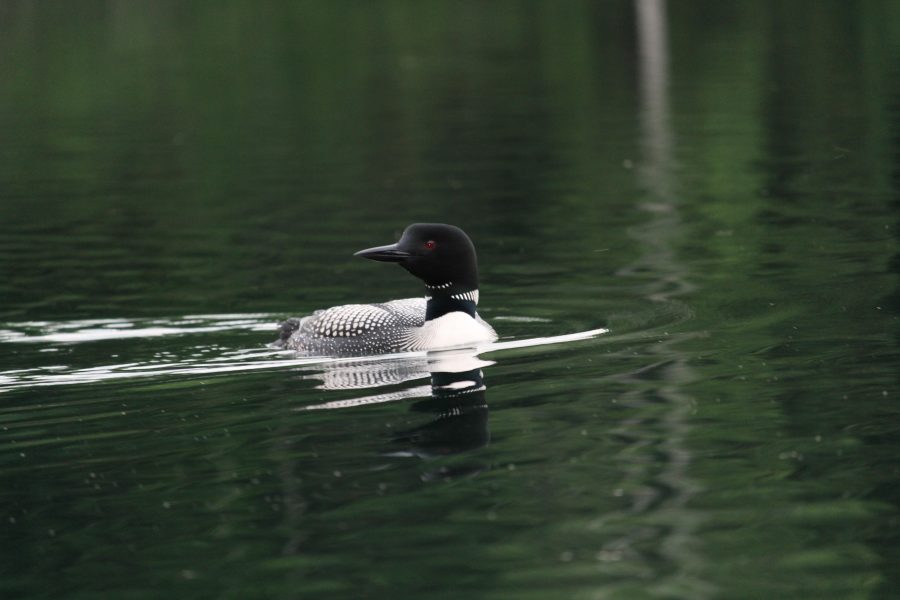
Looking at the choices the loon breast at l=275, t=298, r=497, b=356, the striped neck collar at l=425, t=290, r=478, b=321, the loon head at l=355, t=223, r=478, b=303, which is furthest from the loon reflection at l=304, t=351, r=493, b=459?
the loon head at l=355, t=223, r=478, b=303

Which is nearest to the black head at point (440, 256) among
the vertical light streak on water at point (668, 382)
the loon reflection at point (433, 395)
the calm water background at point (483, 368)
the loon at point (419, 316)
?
the loon at point (419, 316)

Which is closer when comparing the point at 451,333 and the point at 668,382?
the point at 668,382

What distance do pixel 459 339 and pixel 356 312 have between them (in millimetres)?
675

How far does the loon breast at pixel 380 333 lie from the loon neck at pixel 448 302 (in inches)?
2.4

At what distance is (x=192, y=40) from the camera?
59438mm

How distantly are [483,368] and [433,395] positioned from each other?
2.56 feet

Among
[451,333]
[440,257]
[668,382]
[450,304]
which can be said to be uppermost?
[440,257]

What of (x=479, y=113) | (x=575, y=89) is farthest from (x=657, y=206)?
(x=575, y=89)

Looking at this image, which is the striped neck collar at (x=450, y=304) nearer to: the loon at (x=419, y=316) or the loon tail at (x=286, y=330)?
the loon at (x=419, y=316)

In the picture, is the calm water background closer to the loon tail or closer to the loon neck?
the loon tail

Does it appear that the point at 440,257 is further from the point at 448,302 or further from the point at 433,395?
the point at 433,395

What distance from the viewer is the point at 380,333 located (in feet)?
35.0

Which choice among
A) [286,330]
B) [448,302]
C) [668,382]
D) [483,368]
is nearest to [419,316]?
[448,302]

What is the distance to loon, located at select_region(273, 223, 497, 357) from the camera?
10648 millimetres
